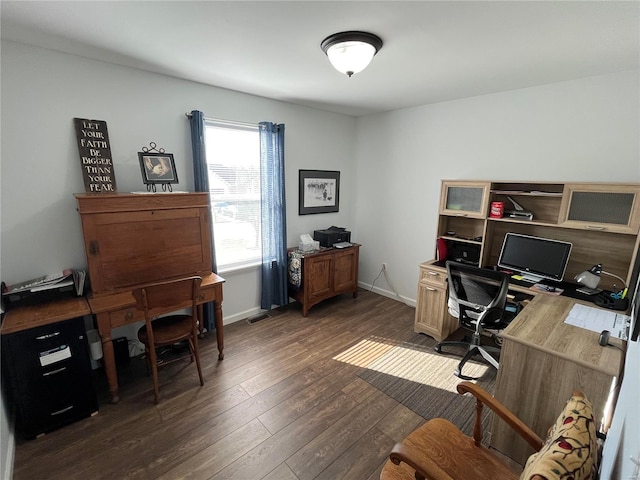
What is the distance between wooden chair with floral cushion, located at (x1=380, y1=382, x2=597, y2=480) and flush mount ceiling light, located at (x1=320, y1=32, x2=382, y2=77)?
6.30 ft

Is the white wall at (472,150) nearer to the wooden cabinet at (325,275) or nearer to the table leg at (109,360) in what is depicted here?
the wooden cabinet at (325,275)

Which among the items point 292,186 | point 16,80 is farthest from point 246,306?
point 16,80

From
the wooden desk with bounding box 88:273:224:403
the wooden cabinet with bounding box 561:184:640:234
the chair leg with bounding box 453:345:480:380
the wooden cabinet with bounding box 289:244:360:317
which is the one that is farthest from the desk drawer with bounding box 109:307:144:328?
the wooden cabinet with bounding box 561:184:640:234

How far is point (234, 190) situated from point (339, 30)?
1947 millimetres

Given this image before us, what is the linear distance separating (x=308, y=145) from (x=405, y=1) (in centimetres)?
241

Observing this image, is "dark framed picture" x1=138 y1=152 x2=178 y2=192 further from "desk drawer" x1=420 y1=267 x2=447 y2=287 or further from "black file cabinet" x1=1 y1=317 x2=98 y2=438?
"desk drawer" x1=420 y1=267 x2=447 y2=287

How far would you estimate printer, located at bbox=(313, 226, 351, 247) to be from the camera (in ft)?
12.4

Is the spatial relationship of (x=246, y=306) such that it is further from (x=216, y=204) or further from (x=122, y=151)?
(x=122, y=151)

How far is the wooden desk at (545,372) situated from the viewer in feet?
4.66

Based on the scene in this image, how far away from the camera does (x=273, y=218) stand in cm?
344

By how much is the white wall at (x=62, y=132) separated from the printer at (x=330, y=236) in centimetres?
168

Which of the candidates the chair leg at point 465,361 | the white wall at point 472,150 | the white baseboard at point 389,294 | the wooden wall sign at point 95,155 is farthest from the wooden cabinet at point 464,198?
the wooden wall sign at point 95,155

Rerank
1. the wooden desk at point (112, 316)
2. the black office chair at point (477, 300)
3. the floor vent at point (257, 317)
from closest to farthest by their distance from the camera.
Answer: the wooden desk at point (112, 316) < the black office chair at point (477, 300) < the floor vent at point (257, 317)

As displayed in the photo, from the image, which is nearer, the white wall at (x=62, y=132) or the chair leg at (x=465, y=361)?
the white wall at (x=62, y=132)
